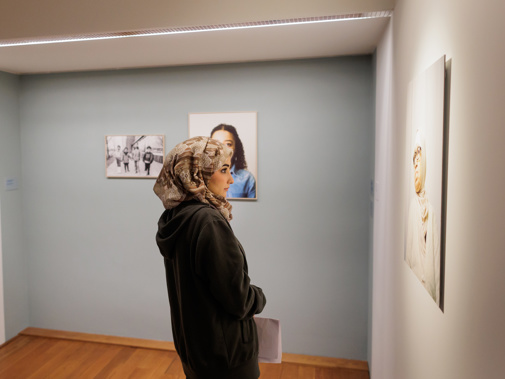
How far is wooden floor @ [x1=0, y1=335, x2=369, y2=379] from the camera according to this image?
3100 millimetres

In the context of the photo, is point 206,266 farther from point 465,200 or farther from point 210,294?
point 465,200

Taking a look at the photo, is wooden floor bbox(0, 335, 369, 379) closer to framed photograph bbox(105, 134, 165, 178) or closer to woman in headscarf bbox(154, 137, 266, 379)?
framed photograph bbox(105, 134, 165, 178)

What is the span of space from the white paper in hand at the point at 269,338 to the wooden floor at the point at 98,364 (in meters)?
1.36

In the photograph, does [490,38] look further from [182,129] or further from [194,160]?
[182,129]

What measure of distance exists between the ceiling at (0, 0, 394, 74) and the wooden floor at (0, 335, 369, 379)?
2353 millimetres

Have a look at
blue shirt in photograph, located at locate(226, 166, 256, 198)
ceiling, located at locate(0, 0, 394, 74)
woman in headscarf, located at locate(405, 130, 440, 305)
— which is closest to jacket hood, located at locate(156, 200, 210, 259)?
woman in headscarf, located at locate(405, 130, 440, 305)

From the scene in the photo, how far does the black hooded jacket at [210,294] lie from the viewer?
1525mm

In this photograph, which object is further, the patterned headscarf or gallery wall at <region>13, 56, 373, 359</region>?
gallery wall at <region>13, 56, 373, 359</region>

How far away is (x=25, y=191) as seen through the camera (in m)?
3.73

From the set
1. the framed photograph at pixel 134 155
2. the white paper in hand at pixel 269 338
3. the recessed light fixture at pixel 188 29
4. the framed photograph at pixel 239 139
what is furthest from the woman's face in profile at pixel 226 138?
the white paper in hand at pixel 269 338

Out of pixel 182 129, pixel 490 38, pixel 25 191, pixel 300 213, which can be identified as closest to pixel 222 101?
pixel 182 129

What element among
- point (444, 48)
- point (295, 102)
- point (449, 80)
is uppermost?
point (295, 102)

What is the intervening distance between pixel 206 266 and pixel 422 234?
76cm

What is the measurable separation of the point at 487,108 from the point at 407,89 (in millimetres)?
883
